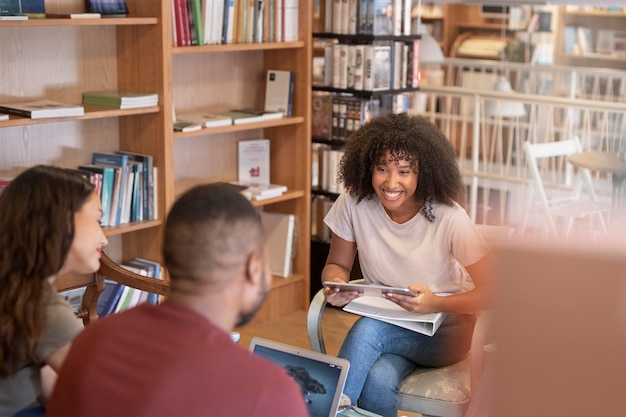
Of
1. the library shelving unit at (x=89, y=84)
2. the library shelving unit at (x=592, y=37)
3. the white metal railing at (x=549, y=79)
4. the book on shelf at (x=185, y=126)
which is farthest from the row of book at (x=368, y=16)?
the library shelving unit at (x=592, y=37)

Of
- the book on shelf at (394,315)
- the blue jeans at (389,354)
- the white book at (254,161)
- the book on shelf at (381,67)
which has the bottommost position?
the blue jeans at (389,354)

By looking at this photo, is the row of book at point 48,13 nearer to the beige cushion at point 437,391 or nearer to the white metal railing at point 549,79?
the beige cushion at point 437,391

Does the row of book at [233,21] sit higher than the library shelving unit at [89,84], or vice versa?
the row of book at [233,21]

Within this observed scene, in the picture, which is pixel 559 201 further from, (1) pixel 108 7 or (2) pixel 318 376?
(2) pixel 318 376

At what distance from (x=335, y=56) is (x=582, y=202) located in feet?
6.48

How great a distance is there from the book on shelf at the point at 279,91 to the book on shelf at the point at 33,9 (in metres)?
1.20

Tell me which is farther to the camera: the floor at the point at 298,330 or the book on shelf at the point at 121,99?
the floor at the point at 298,330

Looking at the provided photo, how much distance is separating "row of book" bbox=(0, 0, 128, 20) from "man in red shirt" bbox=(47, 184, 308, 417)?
2.00m

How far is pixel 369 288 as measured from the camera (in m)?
2.40

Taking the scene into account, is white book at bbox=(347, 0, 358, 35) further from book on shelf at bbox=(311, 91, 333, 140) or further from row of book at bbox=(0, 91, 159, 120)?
row of book at bbox=(0, 91, 159, 120)

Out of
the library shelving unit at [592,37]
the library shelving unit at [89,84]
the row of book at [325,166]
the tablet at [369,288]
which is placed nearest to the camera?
the tablet at [369,288]

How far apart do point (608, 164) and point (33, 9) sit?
3.18 metres

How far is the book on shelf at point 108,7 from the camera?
136 inches

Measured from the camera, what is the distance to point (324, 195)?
14.5 feet
